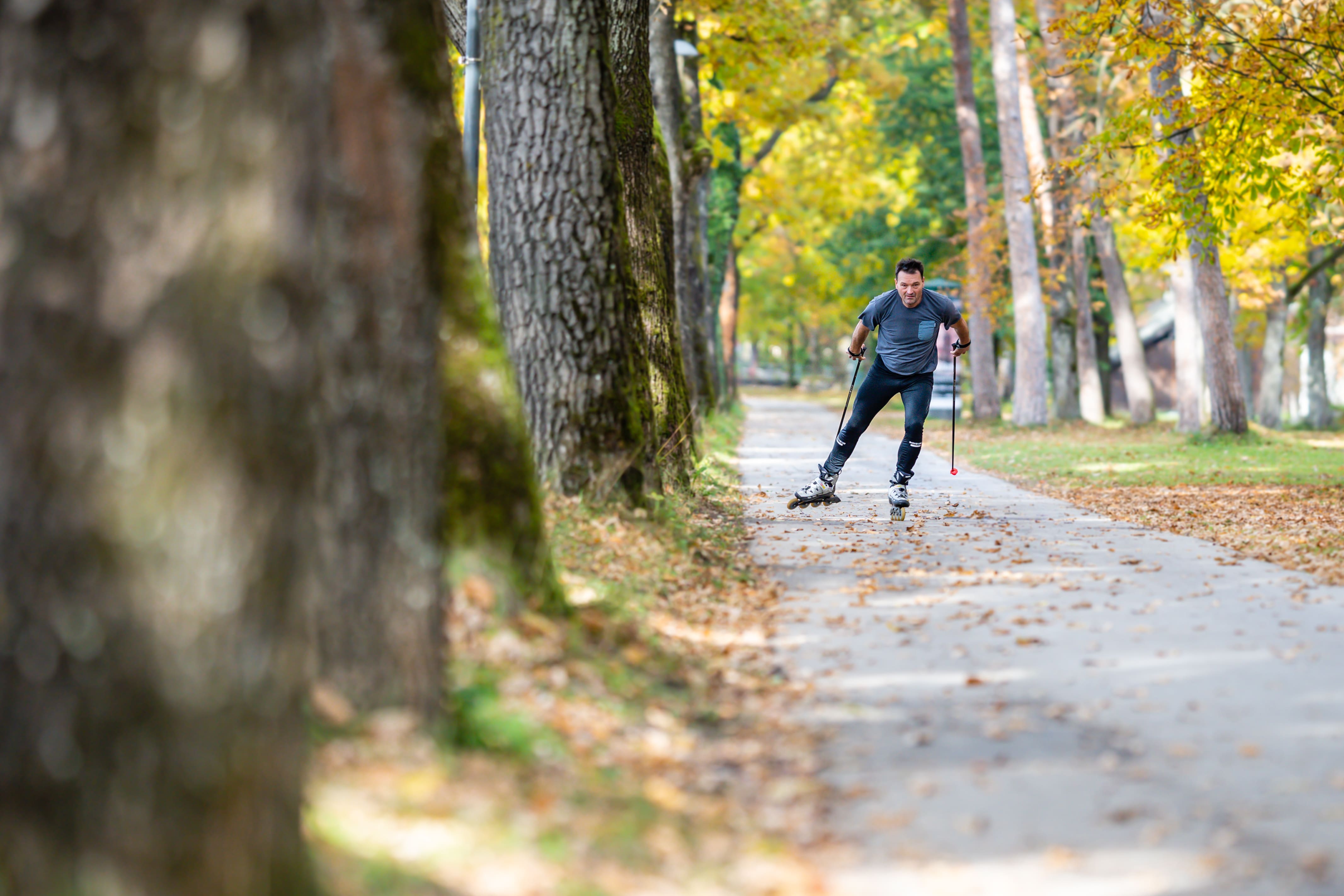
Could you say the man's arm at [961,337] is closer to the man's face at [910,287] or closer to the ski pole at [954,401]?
the ski pole at [954,401]

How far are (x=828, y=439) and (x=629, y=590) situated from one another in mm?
16306

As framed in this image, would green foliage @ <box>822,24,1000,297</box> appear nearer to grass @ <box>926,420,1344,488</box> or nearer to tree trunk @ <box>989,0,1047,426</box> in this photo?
tree trunk @ <box>989,0,1047,426</box>

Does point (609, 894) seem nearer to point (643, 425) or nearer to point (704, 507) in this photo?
point (643, 425)

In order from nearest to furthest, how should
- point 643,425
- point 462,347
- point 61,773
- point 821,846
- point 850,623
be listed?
1. point 61,773
2. point 821,846
3. point 462,347
4. point 850,623
5. point 643,425

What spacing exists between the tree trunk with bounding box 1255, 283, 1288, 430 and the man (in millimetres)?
22463

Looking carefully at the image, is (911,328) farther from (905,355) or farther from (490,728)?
(490,728)

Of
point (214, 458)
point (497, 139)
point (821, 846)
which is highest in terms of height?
point (497, 139)

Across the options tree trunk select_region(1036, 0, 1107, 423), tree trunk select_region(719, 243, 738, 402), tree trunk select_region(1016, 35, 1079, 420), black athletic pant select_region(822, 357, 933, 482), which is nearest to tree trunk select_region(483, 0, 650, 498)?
black athletic pant select_region(822, 357, 933, 482)

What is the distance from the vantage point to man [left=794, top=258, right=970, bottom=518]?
10.6 meters

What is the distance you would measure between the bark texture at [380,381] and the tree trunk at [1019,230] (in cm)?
2247

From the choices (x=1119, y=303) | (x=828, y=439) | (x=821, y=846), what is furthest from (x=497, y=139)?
(x=1119, y=303)

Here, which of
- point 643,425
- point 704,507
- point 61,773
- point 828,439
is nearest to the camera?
point 61,773

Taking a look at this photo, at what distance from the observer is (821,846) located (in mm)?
3596

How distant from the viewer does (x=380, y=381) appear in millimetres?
4273
